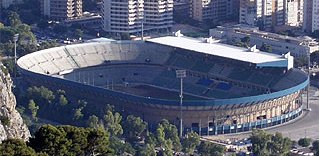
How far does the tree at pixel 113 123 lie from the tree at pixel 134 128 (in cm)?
32

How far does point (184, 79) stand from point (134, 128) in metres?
7.35

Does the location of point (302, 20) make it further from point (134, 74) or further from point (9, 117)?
point (9, 117)

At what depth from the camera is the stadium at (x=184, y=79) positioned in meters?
37.1

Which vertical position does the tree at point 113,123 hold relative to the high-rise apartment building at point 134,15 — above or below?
below

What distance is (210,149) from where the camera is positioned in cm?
3253

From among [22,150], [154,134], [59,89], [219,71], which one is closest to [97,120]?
[154,134]

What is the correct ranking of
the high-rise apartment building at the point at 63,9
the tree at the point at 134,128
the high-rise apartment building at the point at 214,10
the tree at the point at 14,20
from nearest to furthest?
1. the tree at the point at 134,128
2. the tree at the point at 14,20
3. the high-rise apartment building at the point at 214,10
4. the high-rise apartment building at the point at 63,9

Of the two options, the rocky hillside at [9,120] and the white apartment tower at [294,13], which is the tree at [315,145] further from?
the white apartment tower at [294,13]

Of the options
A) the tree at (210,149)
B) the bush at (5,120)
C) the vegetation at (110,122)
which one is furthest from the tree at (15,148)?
the tree at (210,149)

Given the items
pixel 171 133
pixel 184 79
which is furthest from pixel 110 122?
pixel 184 79

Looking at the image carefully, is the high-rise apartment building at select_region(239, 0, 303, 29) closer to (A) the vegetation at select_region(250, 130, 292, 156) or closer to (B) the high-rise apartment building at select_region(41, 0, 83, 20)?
(B) the high-rise apartment building at select_region(41, 0, 83, 20)

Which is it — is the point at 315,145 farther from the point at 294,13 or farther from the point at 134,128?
the point at 294,13

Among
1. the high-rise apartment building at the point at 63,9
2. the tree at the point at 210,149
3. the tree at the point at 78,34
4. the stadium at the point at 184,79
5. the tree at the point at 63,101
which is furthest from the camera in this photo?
the high-rise apartment building at the point at 63,9

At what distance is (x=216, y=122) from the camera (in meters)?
37.0
